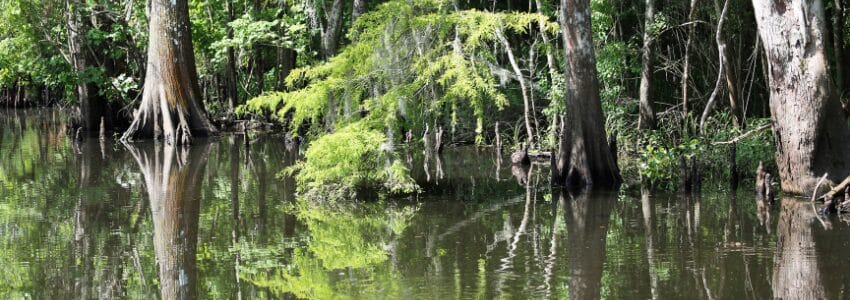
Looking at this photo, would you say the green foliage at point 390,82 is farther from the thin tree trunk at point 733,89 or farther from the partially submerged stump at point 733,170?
the thin tree trunk at point 733,89

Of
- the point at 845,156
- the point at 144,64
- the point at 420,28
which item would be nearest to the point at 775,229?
the point at 845,156

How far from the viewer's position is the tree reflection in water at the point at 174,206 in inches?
360

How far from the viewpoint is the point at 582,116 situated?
14320 mm

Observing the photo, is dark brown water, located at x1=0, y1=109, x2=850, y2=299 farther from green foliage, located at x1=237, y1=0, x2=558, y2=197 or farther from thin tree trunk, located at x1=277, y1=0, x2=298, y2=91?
thin tree trunk, located at x1=277, y1=0, x2=298, y2=91

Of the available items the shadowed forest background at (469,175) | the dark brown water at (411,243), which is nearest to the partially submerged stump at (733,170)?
the shadowed forest background at (469,175)

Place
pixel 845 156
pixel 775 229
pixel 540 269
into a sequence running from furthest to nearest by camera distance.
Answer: pixel 845 156, pixel 775 229, pixel 540 269

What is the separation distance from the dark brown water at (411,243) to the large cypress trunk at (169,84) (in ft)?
24.8

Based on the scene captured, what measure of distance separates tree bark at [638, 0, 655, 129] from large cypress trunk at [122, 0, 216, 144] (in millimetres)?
10379

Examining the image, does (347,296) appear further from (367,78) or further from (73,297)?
(367,78)

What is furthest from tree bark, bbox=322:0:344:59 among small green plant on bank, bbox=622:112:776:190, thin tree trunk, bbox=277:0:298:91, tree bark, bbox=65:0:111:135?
tree bark, bbox=65:0:111:135

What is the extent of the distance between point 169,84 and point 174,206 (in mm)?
11060

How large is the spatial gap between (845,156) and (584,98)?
135 inches

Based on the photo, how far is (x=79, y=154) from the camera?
21.7 m

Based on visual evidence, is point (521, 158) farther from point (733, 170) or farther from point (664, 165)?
point (733, 170)
